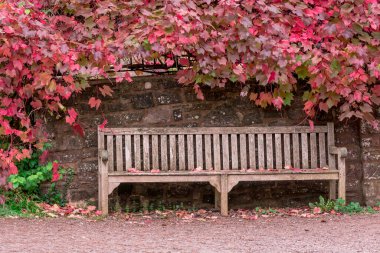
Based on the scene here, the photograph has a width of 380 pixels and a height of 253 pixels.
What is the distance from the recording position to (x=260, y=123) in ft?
28.3

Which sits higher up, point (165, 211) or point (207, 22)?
point (207, 22)

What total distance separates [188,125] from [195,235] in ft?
7.00

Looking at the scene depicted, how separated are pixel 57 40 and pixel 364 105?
3.39 meters

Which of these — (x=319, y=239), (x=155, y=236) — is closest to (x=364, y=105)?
(x=319, y=239)

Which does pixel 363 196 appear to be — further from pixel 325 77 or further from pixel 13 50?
pixel 13 50

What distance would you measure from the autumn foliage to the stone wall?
203mm

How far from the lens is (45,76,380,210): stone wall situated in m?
8.30

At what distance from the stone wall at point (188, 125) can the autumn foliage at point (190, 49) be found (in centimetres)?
20

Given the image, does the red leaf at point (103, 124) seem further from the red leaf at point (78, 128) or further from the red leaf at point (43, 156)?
the red leaf at point (43, 156)

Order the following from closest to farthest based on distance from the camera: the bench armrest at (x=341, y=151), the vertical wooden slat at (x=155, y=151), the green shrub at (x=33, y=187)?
the green shrub at (x=33, y=187) → the bench armrest at (x=341, y=151) → the vertical wooden slat at (x=155, y=151)

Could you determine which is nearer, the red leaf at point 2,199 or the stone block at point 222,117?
the red leaf at point 2,199

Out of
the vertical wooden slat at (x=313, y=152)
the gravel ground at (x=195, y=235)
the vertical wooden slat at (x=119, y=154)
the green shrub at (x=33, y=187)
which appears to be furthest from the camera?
the vertical wooden slat at (x=313, y=152)

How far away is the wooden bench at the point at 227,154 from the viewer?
7918 millimetres

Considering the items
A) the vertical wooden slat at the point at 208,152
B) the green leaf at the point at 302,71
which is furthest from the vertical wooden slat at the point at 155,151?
the green leaf at the point at 302,71
